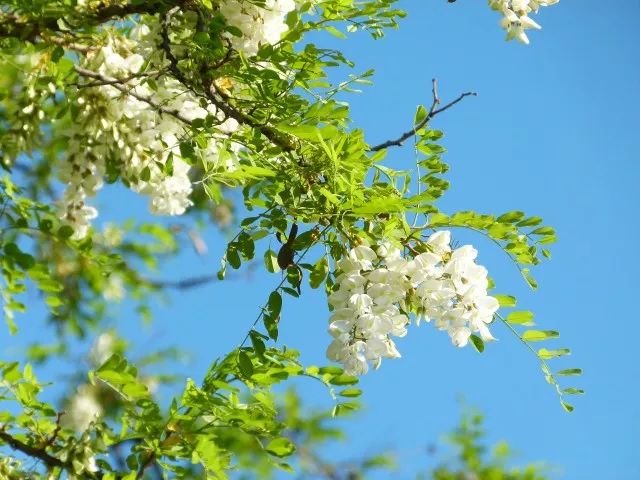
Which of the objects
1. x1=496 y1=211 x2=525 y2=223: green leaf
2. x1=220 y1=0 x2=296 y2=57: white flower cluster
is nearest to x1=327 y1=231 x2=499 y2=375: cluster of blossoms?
x1=496 y1=211 x2=525 y2=223: green leaf

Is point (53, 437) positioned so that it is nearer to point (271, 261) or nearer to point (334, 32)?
point (271, 261)

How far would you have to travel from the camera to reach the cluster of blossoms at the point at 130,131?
1957 millimetres

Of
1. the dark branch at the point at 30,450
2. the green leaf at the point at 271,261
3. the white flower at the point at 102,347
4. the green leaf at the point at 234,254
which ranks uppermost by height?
the white flower at the point at 102,347

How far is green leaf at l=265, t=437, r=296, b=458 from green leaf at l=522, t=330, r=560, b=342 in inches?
19.7

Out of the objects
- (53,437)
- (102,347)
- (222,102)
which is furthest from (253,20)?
(102,347)

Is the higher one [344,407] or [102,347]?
[102,347]

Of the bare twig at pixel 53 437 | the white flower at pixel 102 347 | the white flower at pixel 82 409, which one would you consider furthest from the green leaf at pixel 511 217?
the white flower at pixel 102 347

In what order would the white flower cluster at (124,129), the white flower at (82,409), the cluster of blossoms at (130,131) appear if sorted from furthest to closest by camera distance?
the white flower at (82,409) → the white flower cluster at (124,129) → the cluster of blossoms at (130,131)

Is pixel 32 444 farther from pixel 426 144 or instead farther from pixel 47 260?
pixel 47 260

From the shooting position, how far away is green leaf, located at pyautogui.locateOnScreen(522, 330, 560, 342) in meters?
1.56

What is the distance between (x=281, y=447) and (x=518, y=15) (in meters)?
0.88

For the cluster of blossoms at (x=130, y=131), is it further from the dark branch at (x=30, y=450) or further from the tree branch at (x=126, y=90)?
the dark branch at (x=30, y=450)

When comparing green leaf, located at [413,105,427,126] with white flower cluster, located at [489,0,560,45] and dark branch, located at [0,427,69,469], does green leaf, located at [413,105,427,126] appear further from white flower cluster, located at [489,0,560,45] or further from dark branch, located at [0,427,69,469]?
dark branch, located at [0,427,69,469]

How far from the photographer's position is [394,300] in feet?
4.85
